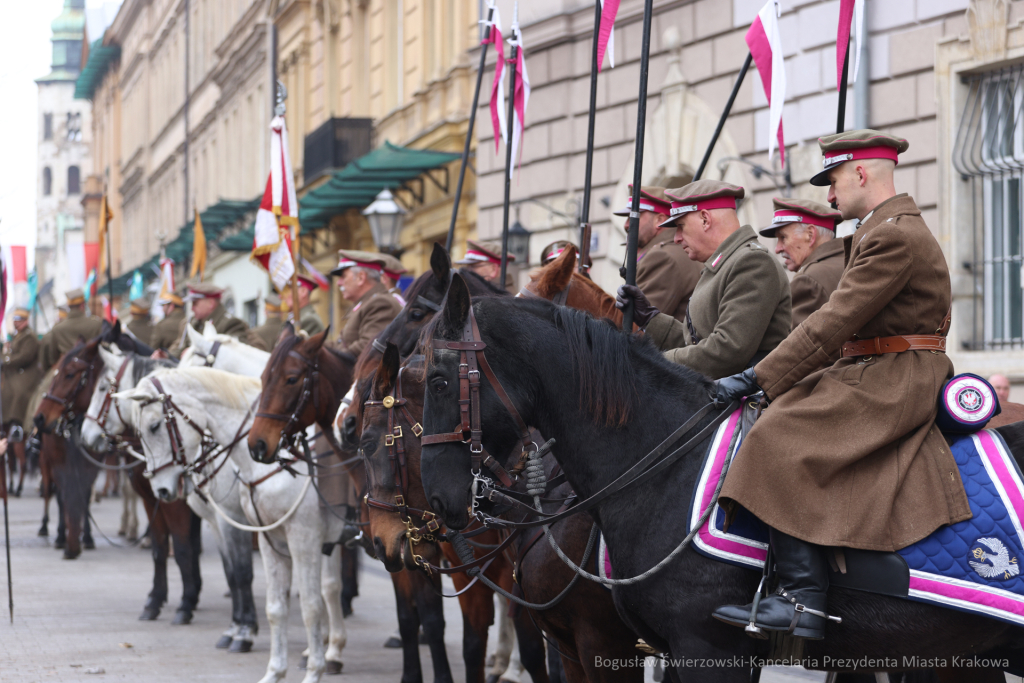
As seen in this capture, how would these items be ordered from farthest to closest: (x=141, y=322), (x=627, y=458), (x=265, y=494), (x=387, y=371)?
(x=141, y=322) < (x=265, y=494) < (x=387, y=371) < (x=627, y=458)

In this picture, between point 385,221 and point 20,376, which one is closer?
point 385,221

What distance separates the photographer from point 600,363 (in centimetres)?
416

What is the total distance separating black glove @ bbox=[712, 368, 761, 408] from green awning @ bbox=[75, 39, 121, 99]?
6548cm

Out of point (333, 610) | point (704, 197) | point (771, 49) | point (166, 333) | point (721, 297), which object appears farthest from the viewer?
point (166, 333)

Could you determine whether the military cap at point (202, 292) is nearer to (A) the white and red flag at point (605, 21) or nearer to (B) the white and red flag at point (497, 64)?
(B) the white and red flag at point (497, 64)

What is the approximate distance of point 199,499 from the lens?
31.4ft

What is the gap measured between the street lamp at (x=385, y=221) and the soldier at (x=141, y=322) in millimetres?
3975

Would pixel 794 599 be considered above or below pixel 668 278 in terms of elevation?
below

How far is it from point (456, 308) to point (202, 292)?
966cm

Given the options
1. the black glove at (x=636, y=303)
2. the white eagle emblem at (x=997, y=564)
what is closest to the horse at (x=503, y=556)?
the black glove at (x=636, y=303)

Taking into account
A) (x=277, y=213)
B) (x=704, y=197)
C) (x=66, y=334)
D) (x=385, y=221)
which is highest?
(x=385, y=221)

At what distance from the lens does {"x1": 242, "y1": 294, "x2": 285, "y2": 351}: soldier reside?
42.3ft

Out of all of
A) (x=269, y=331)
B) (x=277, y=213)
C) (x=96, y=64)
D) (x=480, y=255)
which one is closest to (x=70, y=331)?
(x=269, y=331)

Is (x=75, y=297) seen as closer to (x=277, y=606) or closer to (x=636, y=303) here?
(x=277, y=606)
